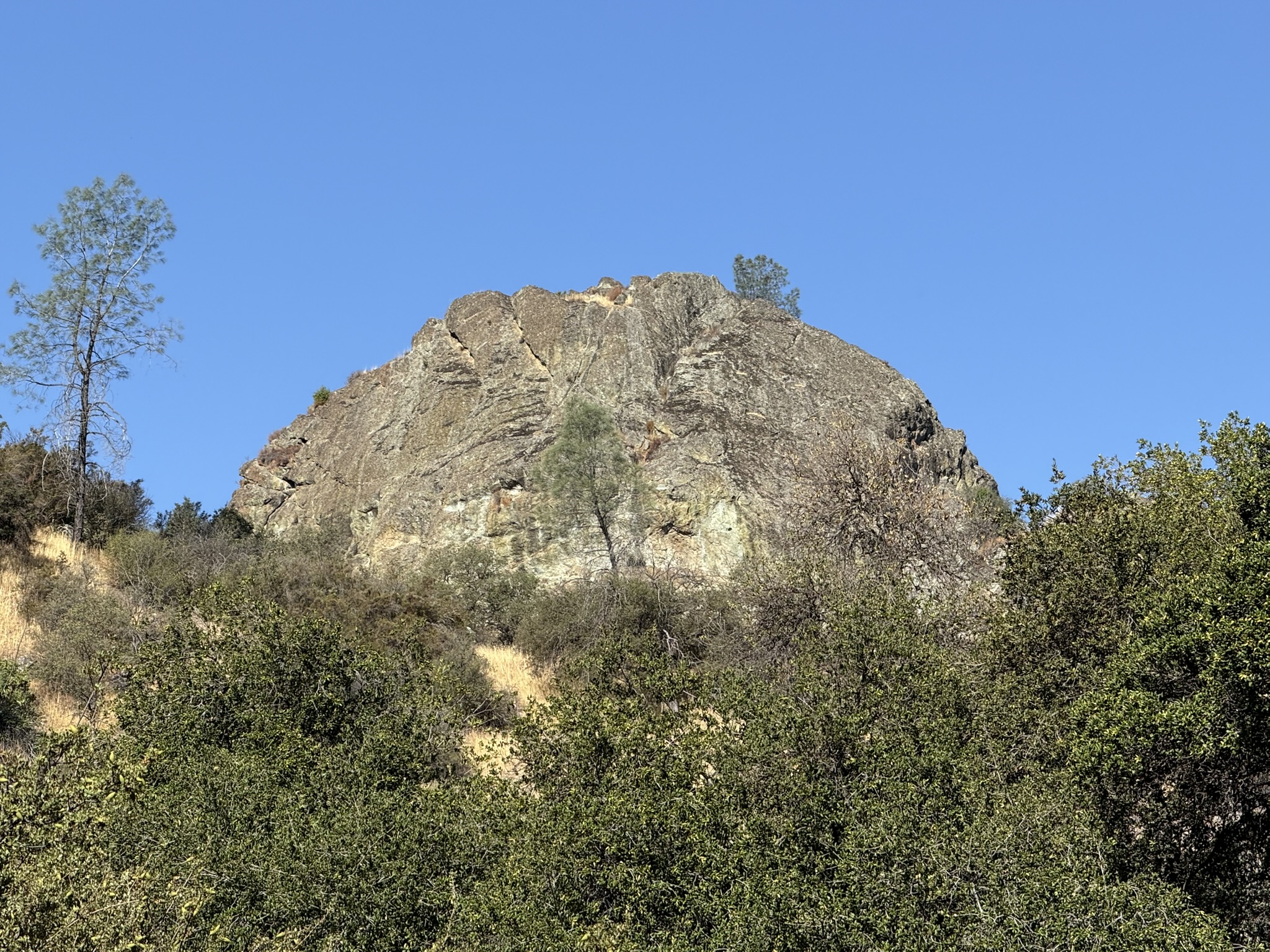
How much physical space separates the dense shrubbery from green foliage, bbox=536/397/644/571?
713 inches

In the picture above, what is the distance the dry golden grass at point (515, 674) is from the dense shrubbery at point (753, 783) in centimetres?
602

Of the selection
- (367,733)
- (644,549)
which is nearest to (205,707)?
(367,733)

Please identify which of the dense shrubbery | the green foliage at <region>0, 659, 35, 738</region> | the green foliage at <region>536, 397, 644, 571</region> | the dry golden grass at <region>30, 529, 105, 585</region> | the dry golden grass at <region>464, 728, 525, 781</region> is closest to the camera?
the dense shrubbery

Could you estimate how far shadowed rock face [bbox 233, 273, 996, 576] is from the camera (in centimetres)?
4450

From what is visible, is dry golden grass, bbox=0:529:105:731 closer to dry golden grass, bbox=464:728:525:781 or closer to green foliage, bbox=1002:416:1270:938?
dry golden grass, bbox=464:728:525:781

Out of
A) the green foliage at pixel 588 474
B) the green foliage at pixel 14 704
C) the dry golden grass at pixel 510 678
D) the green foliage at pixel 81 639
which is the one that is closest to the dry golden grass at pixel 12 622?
the green foliage at pixel 81 639

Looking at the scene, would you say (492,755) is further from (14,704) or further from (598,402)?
(598,402)

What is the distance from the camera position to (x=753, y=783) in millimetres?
15070

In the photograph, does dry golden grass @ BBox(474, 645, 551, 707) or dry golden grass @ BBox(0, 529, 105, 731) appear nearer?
dry golden grass @ BBox(0, 529, 105, 731)

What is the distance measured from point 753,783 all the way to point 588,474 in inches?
991

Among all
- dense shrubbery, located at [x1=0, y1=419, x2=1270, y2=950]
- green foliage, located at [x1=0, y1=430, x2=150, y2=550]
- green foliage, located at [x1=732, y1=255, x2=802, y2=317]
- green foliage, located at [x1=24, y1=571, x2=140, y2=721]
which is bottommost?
dense shrubbery, located at [x1=0, y1=419, x2=1270, y2=950]

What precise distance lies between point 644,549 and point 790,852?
29973mm

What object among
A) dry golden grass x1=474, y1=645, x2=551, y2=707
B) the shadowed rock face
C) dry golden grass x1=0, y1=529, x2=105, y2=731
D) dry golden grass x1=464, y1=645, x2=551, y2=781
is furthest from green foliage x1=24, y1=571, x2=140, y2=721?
the shadowed rock face

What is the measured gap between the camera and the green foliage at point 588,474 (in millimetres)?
39781
